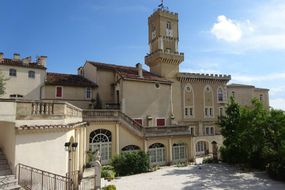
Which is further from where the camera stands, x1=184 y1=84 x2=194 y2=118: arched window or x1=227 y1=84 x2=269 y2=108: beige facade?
x1=227 y1=84 x2=269 y2=108: beige facade

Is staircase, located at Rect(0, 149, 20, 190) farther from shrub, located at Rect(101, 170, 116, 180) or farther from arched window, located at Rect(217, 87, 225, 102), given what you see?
arched window, located at Rect(217, 87, 225, 102)

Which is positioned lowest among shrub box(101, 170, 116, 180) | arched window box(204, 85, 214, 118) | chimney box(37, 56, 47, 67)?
shrub box(101, 170, 116, 180)

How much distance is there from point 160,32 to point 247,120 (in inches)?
934

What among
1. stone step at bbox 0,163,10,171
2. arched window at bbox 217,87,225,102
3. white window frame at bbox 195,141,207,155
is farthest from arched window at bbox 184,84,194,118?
stone step at bbox 0,163,10,171

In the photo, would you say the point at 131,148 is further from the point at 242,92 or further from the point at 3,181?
the point at 242,92

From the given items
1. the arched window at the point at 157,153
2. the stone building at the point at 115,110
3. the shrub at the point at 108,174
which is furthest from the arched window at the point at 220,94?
the shrub at the point at 108,174

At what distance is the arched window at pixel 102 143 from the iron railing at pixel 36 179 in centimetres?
1267

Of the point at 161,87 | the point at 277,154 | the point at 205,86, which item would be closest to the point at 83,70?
the point at 161,87

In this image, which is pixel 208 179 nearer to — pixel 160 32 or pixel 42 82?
pixel 42 82

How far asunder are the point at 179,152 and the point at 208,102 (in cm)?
1634

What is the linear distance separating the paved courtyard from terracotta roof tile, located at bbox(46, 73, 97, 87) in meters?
14.4

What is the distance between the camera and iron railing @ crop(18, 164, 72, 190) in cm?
998

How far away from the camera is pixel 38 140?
35.6 ft

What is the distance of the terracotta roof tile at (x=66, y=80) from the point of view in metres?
28.1
